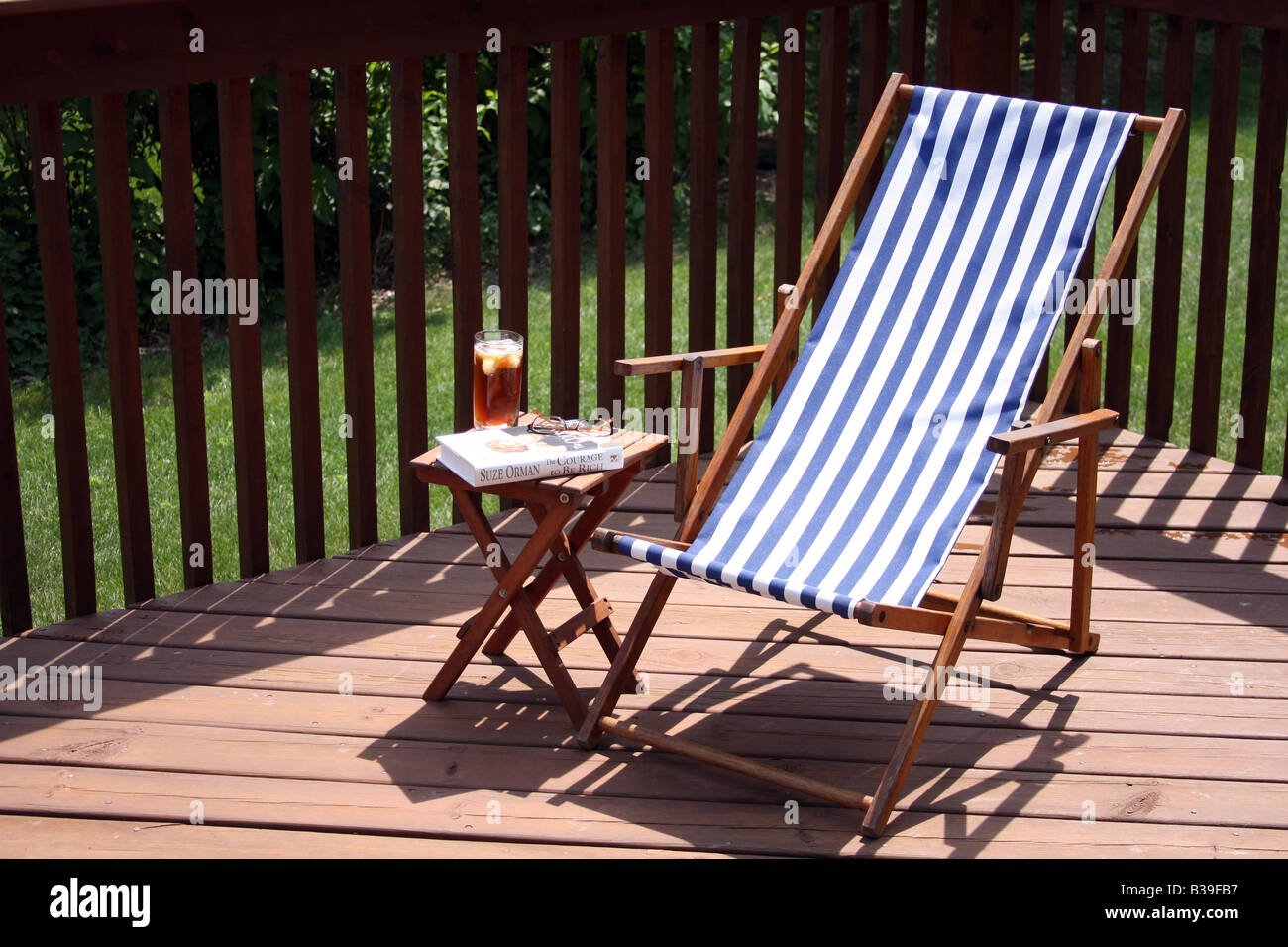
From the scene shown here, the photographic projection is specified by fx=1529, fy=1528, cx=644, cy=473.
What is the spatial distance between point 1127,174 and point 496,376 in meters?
2.32

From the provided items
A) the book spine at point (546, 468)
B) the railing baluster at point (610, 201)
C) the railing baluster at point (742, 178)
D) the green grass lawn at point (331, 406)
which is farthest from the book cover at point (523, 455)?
the green grass lawn at point (331, 406)

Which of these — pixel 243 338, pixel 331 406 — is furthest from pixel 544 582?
pixel 331 406

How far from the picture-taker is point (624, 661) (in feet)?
9.78

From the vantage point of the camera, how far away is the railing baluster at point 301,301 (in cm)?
347

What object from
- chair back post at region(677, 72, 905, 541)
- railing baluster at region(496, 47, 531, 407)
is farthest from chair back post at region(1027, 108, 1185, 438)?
railing baluster at region(496, 47, 531, 407)

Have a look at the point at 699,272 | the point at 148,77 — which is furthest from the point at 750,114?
the point at 148,77

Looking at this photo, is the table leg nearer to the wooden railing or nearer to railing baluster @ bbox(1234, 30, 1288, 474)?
the wooden railing

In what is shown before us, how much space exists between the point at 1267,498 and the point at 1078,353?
1.46 metres

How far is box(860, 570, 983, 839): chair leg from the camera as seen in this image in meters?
2.65

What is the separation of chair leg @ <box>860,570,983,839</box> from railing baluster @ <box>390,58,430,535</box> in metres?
1.27

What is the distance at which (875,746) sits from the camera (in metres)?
2.98

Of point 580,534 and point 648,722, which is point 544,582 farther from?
point 648,722
